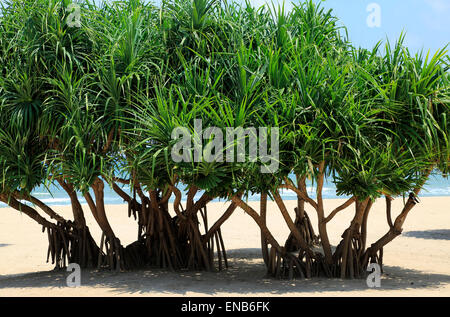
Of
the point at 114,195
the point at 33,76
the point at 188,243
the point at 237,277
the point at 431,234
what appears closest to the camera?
the point at 33,76

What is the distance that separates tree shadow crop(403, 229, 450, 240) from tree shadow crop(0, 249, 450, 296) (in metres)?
5.96

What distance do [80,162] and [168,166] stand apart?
1.24 meters

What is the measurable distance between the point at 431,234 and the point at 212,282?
31.2ft

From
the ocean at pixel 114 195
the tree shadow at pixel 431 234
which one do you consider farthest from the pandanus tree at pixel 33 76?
the ocean at pixel 114 195

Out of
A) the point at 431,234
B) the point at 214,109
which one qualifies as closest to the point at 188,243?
the point at 214,109

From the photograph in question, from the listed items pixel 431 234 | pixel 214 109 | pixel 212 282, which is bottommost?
pixel 212 282

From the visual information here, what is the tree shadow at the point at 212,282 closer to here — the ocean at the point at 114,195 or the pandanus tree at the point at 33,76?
the pandanus tree at the point at 33,76

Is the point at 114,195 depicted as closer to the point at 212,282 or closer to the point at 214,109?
the point at 212,282

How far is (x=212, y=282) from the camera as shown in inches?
321

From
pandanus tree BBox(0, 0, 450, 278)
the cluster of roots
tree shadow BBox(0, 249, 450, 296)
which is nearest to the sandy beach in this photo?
tree shadow BBox(0, 249, 450, 296)

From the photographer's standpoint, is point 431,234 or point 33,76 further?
point 431,234

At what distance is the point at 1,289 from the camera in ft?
26.4

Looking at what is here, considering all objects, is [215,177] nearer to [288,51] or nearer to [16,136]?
[288,51]

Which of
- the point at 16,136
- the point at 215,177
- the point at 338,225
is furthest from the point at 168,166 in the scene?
the point at 338,225
